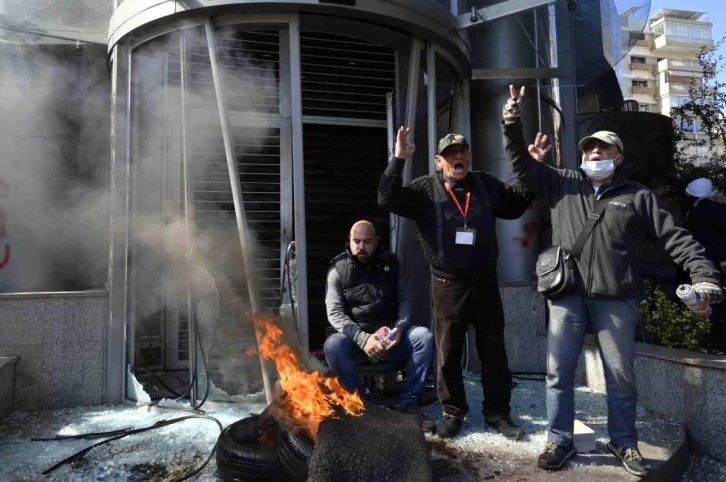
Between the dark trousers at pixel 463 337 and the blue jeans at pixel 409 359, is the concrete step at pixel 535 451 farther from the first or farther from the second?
the blue jeans at pixel 409 359

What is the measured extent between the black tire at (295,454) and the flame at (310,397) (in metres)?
0.07

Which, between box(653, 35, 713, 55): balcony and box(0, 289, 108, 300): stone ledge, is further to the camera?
box(653, 35, 713, 55): balcony

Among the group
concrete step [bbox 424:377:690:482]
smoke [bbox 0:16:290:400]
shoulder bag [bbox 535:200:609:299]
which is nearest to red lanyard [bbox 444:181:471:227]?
shoulder bag [bbox 535:200:609:299]

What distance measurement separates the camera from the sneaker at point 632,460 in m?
→ 2.76

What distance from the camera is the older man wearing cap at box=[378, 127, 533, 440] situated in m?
3.39

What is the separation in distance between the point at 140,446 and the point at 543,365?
370cm

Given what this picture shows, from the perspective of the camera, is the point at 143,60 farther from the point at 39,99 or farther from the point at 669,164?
the point at 669,164

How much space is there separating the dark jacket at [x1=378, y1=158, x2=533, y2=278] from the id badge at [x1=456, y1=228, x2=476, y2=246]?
28mm

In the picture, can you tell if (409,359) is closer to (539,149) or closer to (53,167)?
(539,149)

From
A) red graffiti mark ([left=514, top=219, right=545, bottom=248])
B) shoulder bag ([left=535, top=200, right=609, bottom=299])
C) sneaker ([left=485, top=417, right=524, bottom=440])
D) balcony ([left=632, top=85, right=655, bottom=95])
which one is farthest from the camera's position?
balcony ([left=632, top=85, right=655, bottom=95])

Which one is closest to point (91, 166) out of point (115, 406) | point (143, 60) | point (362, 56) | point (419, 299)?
point (143, 60)

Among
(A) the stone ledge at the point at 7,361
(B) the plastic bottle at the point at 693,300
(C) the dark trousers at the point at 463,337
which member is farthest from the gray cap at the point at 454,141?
(A) the stone ledge at the point at 7,361

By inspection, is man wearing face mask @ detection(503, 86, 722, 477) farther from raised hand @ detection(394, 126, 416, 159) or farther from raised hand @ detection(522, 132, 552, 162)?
raised hand @ detection(394, 126, 416, 159)

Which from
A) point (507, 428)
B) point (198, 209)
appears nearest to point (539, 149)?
point (507, 428)
